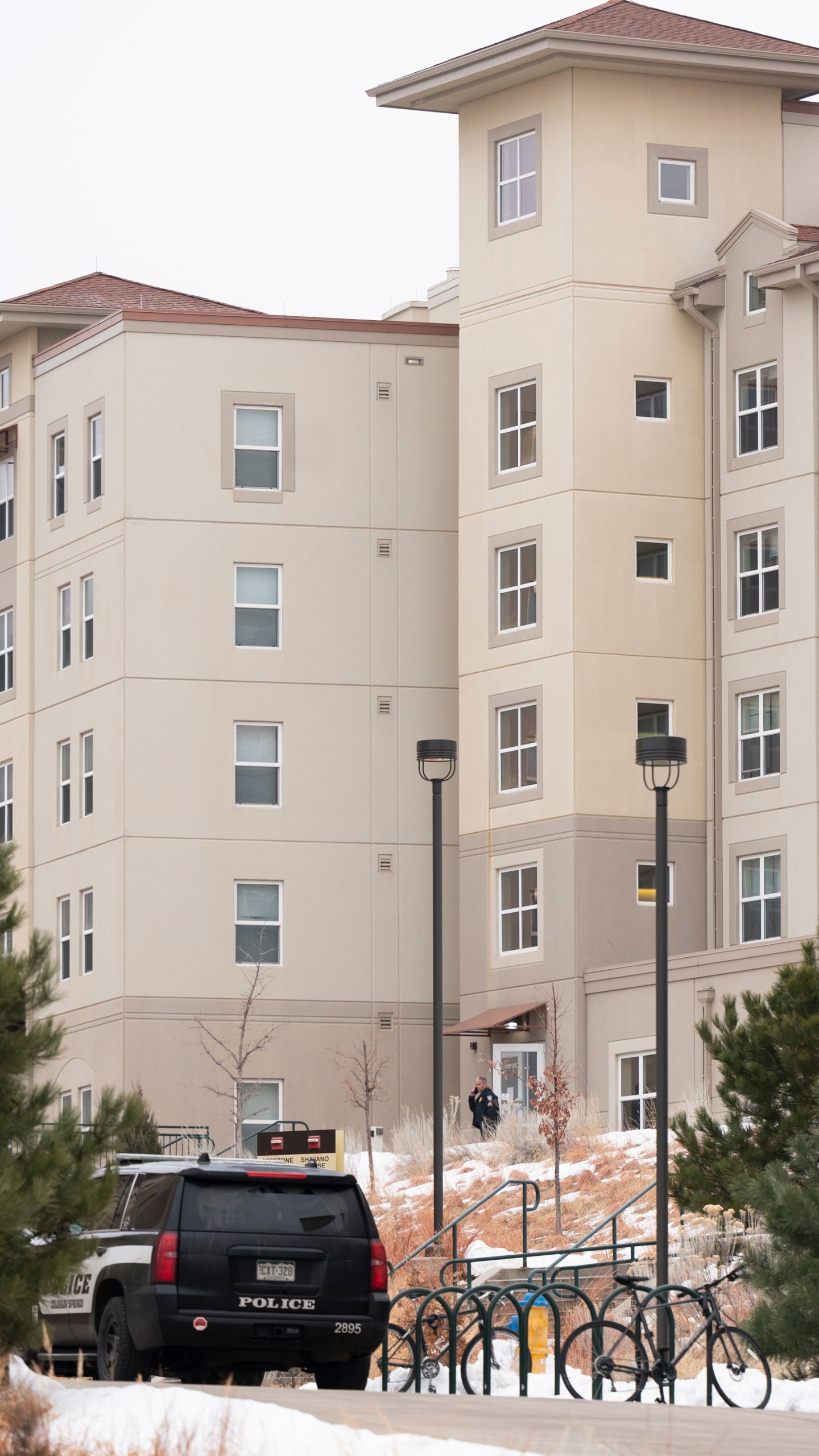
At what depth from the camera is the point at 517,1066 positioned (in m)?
44.9

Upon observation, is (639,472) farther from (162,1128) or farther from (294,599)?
(162,1128)

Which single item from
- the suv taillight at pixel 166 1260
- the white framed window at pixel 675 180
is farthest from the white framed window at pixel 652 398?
the suv taillight at pixel 166 1260

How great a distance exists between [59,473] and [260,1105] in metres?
14.2

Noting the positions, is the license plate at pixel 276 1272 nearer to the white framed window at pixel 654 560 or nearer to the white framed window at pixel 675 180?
the white framed window at pixel 654 560

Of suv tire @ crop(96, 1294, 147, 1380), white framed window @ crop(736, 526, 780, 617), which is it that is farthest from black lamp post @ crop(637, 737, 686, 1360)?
white framed window @ crop(736, 526, 780, 617)

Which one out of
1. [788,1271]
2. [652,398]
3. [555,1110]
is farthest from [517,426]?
[788,1271]

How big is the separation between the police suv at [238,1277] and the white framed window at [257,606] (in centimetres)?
3349

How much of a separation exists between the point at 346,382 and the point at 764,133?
31.3 ft

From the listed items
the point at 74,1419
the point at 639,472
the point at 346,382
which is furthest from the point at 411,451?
the point at 74,1419

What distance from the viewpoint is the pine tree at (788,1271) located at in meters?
17.7

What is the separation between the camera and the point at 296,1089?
159ft

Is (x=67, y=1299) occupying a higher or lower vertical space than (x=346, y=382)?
lower

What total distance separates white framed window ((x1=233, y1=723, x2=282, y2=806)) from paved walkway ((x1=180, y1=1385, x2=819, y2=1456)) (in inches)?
1355

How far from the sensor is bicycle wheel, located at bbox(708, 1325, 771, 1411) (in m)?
17.6
